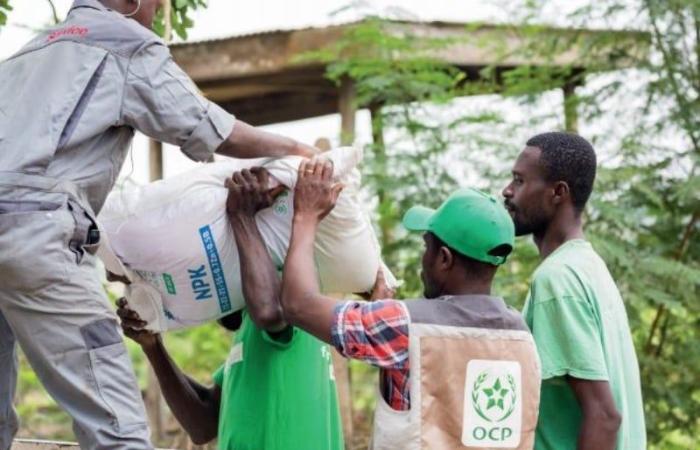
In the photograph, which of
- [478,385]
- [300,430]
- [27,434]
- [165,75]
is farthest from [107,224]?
[27,434]

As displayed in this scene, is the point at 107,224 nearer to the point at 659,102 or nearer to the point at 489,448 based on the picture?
the point at 489,448

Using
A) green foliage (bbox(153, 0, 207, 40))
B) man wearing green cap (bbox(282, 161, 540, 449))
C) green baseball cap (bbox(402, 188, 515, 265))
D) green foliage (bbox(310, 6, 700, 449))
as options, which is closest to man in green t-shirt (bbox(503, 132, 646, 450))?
man wearing green cap (bbox(282, 161, 540, 449))

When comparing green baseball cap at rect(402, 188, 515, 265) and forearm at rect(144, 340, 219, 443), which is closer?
green baseball cap at rect(402, 188, 515, 265)

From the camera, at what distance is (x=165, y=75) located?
2.91 metres

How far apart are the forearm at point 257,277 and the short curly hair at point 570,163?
79cm

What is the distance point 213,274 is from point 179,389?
418 millimetres

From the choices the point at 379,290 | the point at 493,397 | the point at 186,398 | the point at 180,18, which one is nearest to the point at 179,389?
the point at 186,398

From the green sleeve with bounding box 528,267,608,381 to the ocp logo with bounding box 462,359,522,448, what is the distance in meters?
0.22

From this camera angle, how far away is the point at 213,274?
118 inches

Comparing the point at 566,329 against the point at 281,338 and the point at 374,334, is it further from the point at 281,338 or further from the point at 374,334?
the point at 281,338

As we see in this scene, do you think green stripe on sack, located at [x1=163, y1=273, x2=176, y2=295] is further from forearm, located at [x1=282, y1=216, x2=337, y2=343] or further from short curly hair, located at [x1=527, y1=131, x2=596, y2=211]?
short curly hair, located at [x1=527, y1=131, x2=596, y2=211]

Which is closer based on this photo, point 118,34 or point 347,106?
point 118,34

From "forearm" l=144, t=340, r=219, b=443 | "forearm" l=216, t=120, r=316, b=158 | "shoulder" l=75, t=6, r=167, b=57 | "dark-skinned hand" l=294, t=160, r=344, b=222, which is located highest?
"shoulder" l=75, t=6, r=167, b=57

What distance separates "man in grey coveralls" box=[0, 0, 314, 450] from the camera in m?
2.82
